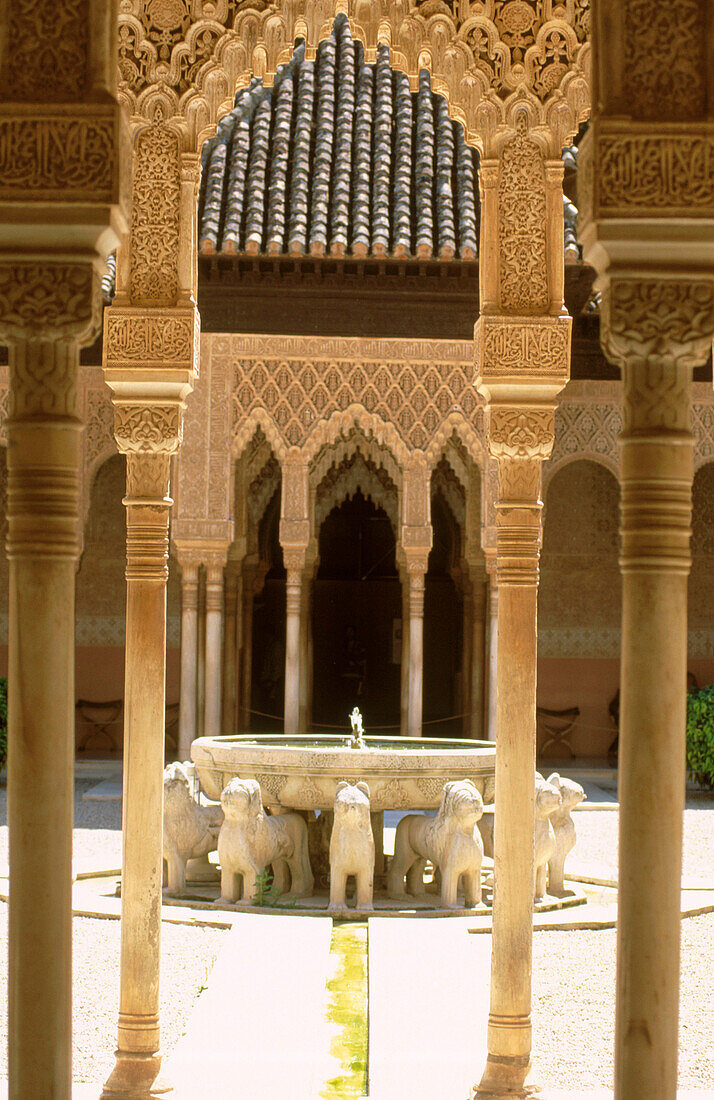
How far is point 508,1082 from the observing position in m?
4.42

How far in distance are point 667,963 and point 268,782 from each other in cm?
601

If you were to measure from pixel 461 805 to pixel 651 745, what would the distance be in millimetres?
5066

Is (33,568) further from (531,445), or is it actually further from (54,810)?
(531,445)

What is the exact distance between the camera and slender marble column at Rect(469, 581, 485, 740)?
18250mm

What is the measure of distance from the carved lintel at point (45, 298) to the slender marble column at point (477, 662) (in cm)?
1536

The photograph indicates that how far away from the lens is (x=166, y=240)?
4.74 m

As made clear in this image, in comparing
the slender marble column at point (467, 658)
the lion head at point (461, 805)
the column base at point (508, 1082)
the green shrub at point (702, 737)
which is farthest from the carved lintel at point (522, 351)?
the slender marble column at point (467, 658)

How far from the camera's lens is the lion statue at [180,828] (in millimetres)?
8766

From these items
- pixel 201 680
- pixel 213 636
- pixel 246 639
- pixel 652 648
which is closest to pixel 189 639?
Result: pixel 213 636

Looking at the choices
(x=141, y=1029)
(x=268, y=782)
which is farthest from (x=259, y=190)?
(x=141, y=1029)

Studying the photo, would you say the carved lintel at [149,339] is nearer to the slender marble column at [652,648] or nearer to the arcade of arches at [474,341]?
the arcade of arches at [474,341]

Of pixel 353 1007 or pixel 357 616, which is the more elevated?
pixel 357 616

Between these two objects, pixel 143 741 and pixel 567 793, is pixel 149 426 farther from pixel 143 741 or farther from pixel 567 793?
pixel 567 793

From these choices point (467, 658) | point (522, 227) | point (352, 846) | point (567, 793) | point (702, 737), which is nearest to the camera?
point (522, 227)
